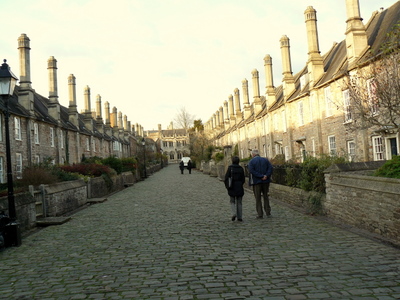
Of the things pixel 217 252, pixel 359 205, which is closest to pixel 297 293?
pixel 217 252

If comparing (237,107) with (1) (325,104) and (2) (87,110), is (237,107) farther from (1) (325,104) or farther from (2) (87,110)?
(1) (325,104)

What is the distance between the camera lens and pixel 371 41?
21.6 m

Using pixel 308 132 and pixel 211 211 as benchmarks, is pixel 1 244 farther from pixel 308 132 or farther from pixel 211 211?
pixel 308 132

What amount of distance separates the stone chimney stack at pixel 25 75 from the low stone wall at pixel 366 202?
84.4 feet

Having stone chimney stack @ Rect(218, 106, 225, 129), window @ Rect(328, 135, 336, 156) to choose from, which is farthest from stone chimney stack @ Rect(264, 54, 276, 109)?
stone chimney stack @ Rect(218, 106, 225, 129)

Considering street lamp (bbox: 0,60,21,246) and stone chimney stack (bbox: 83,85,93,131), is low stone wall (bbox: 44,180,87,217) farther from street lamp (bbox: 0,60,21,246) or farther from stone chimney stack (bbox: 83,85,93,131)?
stone chimney stack (bbox: 83,85,93,131)

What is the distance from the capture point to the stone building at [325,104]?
65.7ft

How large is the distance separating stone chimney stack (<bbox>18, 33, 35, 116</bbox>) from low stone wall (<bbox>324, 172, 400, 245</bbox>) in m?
25.7

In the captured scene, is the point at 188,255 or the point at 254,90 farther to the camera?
the point at 254,90

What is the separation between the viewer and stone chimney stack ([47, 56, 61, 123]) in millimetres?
33438

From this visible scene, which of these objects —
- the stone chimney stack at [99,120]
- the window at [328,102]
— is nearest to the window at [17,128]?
the window at [328,102]

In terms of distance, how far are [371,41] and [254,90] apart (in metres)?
23.9

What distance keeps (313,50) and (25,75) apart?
2277cm

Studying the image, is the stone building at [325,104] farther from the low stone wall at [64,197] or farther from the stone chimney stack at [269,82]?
the low stone wall at [64,197]
